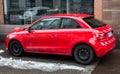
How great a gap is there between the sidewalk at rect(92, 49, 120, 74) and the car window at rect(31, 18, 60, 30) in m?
1.93

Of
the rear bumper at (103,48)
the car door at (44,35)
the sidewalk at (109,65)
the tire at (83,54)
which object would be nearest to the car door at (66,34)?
the car door at (44,35)

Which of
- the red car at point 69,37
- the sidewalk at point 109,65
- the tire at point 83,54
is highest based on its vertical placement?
the red car at point 69,37

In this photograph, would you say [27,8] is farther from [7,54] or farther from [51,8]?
[7,54]

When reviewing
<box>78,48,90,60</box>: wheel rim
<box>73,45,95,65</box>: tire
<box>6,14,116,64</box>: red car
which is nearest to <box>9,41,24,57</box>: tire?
<box>6,14,116,64</box>: red car

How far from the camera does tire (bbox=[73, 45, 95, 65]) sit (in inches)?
381

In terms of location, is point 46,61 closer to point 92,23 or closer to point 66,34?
point 66,34

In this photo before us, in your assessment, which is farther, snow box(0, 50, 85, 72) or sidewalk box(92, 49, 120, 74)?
snow box(0, 50, 85, 72)

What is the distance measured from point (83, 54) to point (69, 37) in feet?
2.28

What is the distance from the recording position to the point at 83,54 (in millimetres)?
9836

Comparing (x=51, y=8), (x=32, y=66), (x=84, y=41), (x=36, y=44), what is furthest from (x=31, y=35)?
(x=51, y=8)

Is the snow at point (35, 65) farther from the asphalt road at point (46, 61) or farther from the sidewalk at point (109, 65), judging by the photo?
the sidewalk at point (109, 65)

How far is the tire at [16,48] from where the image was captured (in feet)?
36.6

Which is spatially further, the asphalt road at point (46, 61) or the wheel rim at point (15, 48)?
the wheel rim at point (15, 48)

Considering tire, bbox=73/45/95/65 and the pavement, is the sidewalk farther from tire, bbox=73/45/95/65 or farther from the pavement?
tire, bbox=73/45/95/65
